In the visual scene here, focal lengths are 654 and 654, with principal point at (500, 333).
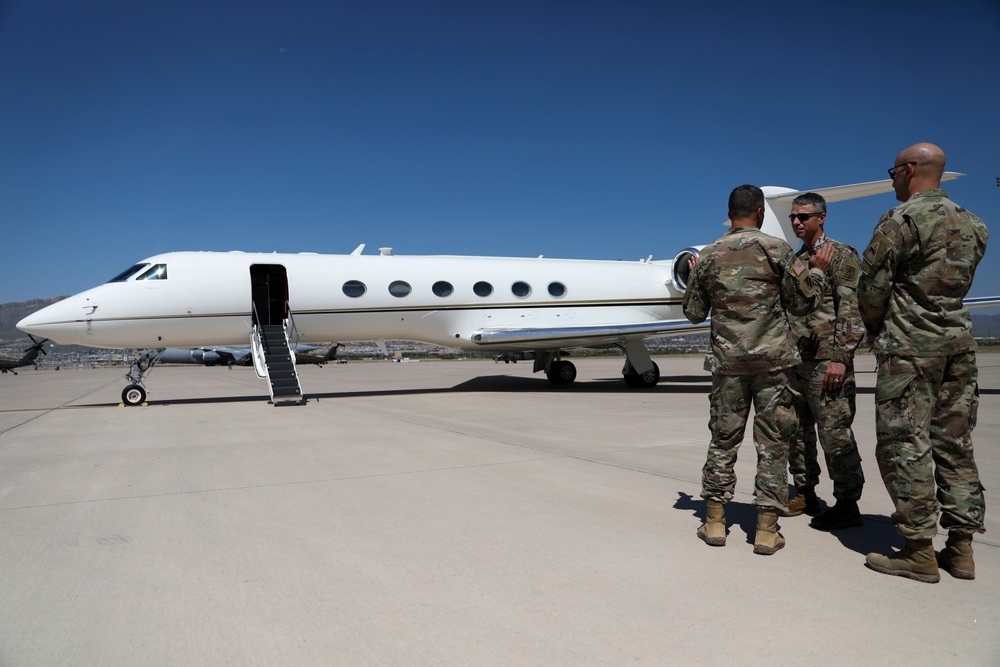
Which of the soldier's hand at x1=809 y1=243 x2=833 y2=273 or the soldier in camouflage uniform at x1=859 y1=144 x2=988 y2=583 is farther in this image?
the soldier's hand at x1=809 y1=243 x2=833 y2=273

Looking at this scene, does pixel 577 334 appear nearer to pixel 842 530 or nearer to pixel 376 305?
pixel 376 305

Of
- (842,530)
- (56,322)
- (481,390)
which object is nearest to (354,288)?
(481,390)

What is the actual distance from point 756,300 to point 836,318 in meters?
0.77

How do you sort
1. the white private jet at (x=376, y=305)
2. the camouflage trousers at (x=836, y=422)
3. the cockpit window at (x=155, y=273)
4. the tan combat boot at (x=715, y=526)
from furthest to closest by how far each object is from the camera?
the cockpit window at (x=155, y=273), the white private jet at (x=376, y=305), the camouflage trousers at (x=836, y=422), the tan combat boot at (x=715, y=526)

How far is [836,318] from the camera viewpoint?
4105 millimetres

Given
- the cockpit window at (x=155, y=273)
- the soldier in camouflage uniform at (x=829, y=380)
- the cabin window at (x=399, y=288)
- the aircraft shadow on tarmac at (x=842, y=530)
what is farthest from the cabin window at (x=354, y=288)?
the soldier in camouflage uniform at (x=829, y=380)

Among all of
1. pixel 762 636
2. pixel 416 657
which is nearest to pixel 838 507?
pixel 762 636

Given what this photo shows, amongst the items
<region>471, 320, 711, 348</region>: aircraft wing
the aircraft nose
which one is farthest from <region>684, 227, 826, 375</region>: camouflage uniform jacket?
the aircraft nose

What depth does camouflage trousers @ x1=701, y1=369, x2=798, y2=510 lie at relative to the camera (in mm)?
3611

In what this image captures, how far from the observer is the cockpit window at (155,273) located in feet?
41.5

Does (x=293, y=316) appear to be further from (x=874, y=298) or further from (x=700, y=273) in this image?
(x=874, y=298)

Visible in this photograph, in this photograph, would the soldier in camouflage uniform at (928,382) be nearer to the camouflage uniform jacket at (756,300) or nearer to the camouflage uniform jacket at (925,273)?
the camouflage uniform jacket at (925,273)

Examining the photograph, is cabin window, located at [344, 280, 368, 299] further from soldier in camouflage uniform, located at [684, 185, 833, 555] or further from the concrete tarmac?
soldier in camouflage uniform, located at [684, 185, 833, 555]

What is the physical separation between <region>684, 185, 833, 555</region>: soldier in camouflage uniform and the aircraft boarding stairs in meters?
9.98
